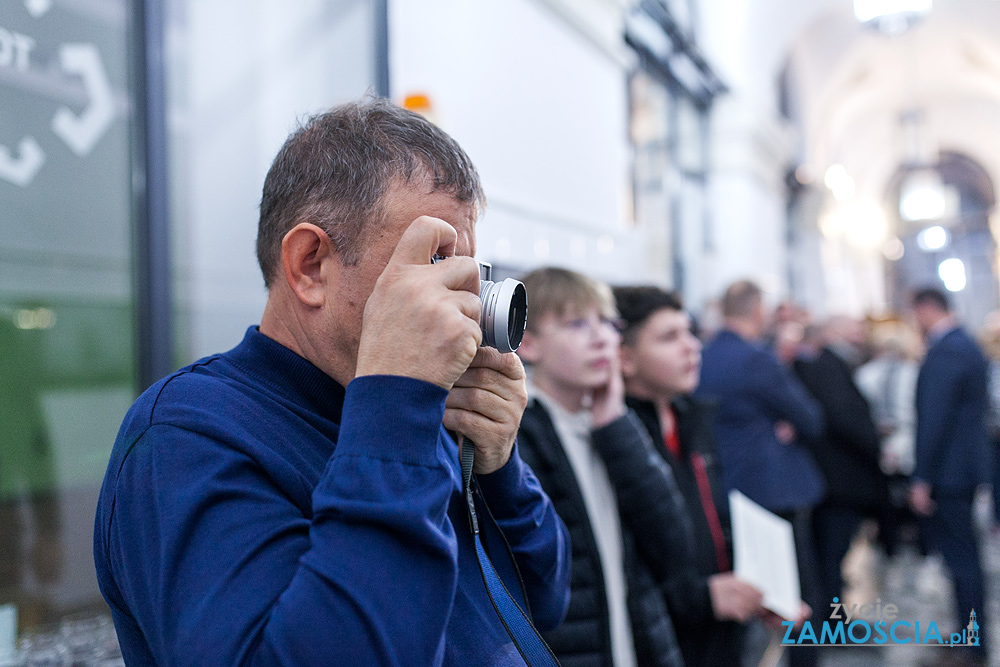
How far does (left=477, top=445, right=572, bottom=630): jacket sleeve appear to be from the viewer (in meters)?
0.97

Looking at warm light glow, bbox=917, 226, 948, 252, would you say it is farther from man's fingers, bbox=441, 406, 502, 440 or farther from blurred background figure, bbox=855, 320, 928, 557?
man's fingers, bbox=441, 406, 502, 440

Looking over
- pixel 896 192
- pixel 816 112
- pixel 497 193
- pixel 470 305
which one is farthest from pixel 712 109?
pixel 896 192

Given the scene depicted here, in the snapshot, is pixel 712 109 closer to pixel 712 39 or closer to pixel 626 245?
pixel 712 39

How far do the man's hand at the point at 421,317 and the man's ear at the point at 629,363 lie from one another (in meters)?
1.53

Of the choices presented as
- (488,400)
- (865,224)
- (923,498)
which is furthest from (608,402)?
(865,224)

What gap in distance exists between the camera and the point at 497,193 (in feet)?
10.0

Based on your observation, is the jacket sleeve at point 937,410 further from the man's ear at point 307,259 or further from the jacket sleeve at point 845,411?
the man's ear at point 307,259

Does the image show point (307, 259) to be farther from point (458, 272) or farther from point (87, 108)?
point (87, 108)

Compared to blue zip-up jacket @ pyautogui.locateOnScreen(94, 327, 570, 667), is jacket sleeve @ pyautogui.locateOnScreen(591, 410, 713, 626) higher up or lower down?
lower down

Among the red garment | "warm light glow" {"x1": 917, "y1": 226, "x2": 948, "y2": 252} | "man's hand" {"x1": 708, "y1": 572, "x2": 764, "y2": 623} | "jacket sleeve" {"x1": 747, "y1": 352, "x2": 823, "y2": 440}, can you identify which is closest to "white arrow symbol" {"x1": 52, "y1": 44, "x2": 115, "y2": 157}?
the red garment

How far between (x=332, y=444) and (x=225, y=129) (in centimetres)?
186

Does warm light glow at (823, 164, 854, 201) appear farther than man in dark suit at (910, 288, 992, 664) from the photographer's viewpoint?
Yes

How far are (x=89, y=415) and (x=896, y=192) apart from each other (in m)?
16.1

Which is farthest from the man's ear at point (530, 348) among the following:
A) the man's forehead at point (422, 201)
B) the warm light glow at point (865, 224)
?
the warm light glow at point (865, 224)
